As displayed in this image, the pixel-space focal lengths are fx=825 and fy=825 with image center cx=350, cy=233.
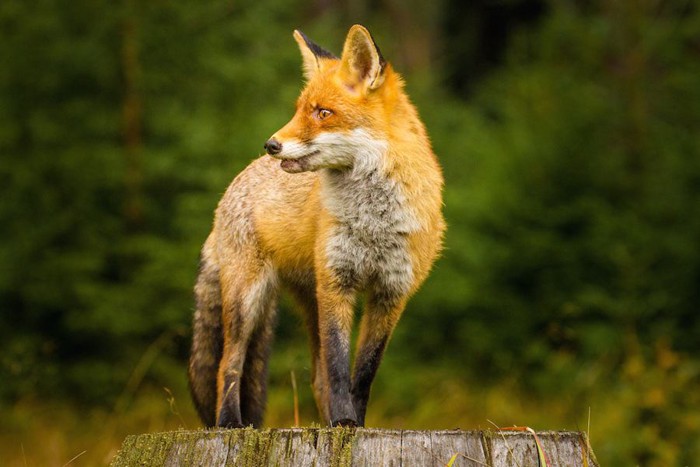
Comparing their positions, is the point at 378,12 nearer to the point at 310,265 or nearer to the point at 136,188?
the point at 136,188

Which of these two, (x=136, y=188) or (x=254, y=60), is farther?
(x=254, y=60)

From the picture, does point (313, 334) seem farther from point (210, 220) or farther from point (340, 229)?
point (210, 220)

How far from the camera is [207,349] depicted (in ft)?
15.1

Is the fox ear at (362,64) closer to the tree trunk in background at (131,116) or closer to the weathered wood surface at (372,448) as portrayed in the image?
the weathered wood surface at (372,448)

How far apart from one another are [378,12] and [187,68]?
11.6 meters

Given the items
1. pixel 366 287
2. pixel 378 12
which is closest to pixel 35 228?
pixel 366 287

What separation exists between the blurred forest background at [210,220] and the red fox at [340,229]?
350cm

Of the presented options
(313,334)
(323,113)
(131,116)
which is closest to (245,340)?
(313,334)

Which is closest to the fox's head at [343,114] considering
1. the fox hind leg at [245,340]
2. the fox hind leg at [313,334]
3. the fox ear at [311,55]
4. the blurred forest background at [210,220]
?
the fox ear at [311,55]

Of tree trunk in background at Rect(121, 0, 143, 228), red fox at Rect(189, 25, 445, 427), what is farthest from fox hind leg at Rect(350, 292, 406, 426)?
tree trunk in background at Rect(121, 0, 143, 228)

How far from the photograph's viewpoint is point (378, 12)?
2033 centimetres

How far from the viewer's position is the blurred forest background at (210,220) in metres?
8.83

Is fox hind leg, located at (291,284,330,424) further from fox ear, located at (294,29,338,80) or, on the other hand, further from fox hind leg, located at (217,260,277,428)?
fox ear, located at (294,29,338,80)

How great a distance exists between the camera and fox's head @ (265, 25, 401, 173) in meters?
3.79
